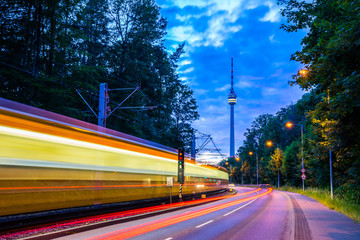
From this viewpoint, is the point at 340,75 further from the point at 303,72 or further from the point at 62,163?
the point at 62,163

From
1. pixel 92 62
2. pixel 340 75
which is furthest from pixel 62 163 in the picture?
pixel 92 62

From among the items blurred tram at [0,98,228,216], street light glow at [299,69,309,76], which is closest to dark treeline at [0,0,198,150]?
blurred tram at [0,98,228,216]

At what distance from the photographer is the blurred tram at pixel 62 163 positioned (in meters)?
10.3

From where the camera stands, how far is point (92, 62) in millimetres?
38844

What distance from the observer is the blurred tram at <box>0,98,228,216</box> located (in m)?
10.3

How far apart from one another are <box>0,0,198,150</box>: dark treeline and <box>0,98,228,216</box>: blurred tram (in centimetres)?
598

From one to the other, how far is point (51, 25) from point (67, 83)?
4914 millimetres

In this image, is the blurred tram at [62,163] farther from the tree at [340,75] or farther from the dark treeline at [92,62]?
the tree at [340,75]

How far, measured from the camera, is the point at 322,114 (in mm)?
13352

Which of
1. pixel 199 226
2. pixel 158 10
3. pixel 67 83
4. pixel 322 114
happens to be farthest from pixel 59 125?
pixel 158 10

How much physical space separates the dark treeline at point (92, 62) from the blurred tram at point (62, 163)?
5984mm

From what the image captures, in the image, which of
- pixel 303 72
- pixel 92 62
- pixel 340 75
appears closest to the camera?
pixel 340 75

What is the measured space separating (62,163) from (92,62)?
93.9 ft

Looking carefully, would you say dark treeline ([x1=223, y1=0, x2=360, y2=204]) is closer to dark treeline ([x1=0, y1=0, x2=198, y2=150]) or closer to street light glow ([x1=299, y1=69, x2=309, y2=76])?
street light glow ([x1=299, y1=69, x2=309, y2=76])
